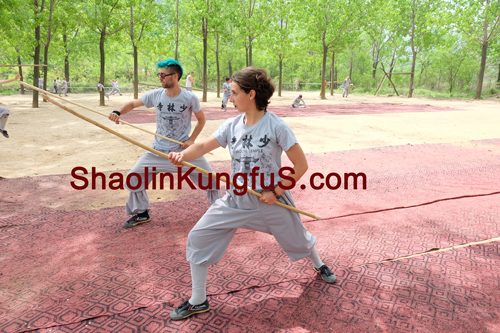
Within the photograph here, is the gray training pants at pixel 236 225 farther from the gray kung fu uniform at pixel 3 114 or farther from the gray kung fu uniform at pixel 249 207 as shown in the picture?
the gray kung fu uniform at pixel 3 114

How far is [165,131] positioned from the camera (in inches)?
169

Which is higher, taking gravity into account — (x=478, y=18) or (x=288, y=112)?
(x=478, y=18)

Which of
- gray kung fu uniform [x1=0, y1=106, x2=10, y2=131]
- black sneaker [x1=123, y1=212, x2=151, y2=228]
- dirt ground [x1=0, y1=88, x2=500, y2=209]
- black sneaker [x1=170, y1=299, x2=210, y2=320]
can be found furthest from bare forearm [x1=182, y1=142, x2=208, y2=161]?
gray kung fu uniform [x1=0, y1=106, x2=10, y2=131]

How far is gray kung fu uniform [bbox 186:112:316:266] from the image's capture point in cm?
253

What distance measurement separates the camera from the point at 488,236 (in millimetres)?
3943

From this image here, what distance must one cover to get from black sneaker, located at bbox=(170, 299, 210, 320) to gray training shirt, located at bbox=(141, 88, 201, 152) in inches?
80.0

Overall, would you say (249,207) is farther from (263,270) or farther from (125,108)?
(125,108)

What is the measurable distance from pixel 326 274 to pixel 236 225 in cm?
101

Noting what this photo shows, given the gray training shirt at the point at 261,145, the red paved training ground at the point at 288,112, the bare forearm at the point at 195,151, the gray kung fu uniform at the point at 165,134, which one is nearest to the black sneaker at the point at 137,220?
the gray kung fu uniform at the point at 165,134

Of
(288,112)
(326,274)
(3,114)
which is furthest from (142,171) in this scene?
(288,112)

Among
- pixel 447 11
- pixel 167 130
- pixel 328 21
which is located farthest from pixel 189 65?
pixel 167 130

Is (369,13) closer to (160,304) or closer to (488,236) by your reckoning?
(488,236)

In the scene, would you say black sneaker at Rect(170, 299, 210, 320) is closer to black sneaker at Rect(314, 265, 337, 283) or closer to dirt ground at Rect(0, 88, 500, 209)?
black sneaker at Rect(314, 265, 337, 283)

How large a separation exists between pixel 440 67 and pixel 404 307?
152ft
